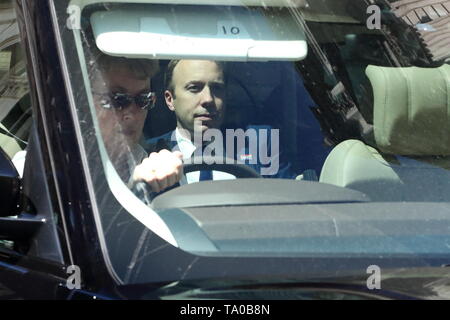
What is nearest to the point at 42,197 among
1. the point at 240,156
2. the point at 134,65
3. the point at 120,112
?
the point at 120,112

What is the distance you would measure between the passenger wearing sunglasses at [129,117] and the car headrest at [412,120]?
1.81 feet

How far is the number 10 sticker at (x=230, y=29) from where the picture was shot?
6.31ft

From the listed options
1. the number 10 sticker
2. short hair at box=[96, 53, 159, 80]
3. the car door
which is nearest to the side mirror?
the car door

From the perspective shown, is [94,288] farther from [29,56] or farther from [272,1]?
[272,1]

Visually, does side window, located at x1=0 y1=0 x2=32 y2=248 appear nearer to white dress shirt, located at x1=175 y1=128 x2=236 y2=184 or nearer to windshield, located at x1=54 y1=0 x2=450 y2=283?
windshield, located at x1=54 y1=0 x2=450 y2=283

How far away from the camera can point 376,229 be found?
5.87 feet

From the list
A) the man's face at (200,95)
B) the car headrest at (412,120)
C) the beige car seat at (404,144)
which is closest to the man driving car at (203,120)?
the man's face at (200,95)

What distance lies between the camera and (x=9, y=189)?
1.87m

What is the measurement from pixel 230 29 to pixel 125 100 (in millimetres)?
306

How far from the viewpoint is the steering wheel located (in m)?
1.91

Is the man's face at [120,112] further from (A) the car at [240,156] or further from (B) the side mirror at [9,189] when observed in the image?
(B) the side mirror at [9,189]
